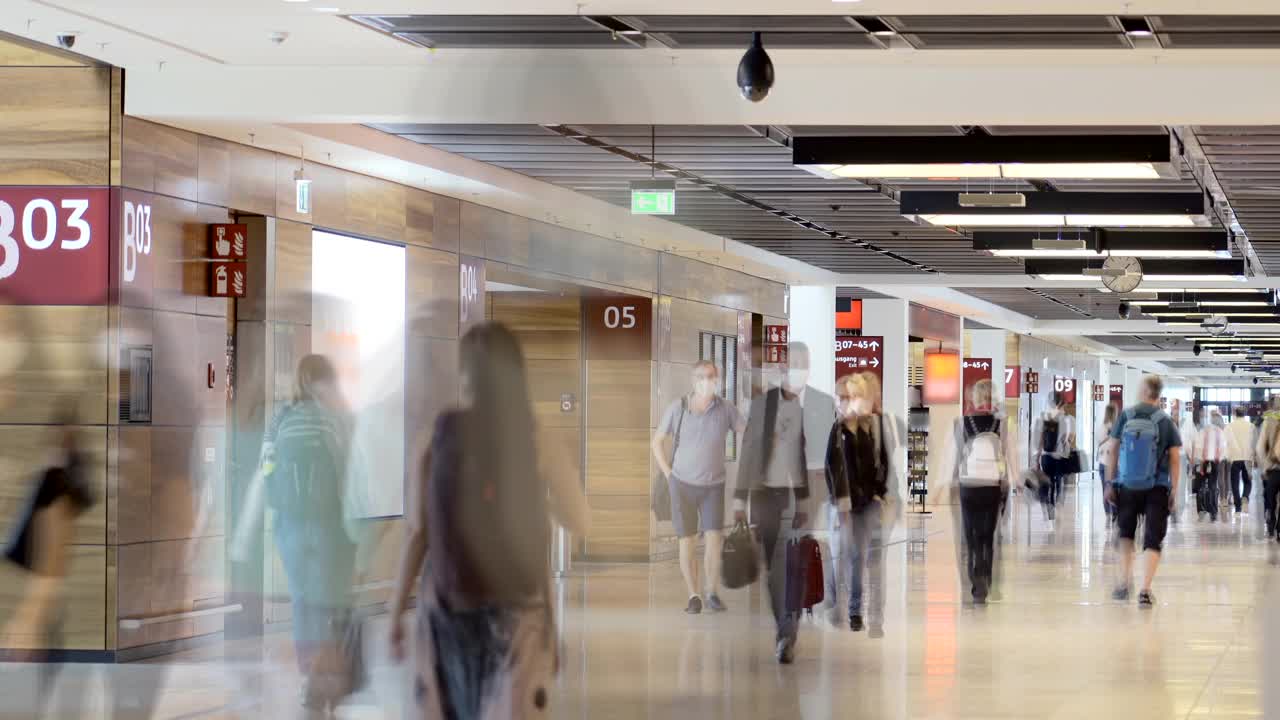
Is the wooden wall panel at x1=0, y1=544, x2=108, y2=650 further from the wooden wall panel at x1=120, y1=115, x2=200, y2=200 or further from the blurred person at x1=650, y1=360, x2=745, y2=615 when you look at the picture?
the blurred person at x1=650, y1=360, x2=745, y2=615

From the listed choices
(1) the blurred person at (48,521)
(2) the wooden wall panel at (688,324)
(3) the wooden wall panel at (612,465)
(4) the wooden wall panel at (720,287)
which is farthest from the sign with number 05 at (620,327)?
(1) the blurred person at (48,521)

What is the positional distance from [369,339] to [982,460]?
15.8ft

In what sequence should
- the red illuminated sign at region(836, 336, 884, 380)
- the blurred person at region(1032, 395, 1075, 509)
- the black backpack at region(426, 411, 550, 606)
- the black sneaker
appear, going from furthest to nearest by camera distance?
the red illuminated sign at region(836, 336, 884, 380)
the blurred person at region(1032, 395, 1075, 509)
the black sneaker
the black backpack at region(426, 411, 550, 606)

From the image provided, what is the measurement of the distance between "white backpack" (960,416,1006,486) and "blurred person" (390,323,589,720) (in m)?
8.61

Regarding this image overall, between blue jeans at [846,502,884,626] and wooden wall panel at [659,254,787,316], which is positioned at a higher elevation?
wooden wall panel at [659,254,787,316]

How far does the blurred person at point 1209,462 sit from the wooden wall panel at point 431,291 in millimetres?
14505

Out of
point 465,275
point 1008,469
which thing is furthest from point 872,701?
point 465,275

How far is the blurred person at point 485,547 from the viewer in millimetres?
4348

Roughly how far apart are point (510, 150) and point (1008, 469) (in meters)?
4.64

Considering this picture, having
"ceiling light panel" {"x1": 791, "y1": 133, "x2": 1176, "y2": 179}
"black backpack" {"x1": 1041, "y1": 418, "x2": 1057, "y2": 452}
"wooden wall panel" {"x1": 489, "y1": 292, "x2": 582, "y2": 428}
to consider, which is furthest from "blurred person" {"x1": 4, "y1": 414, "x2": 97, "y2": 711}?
"black backpack" {"x1": 1041, "y1": 418, "x2": 1057, "y2": 452}

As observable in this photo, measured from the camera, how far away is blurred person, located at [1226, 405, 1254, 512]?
24.9m

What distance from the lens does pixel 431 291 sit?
13.5m

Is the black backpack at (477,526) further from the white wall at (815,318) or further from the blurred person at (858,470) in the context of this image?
the white wall at (815,318)

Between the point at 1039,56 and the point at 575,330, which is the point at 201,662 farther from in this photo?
the point at 575,330
